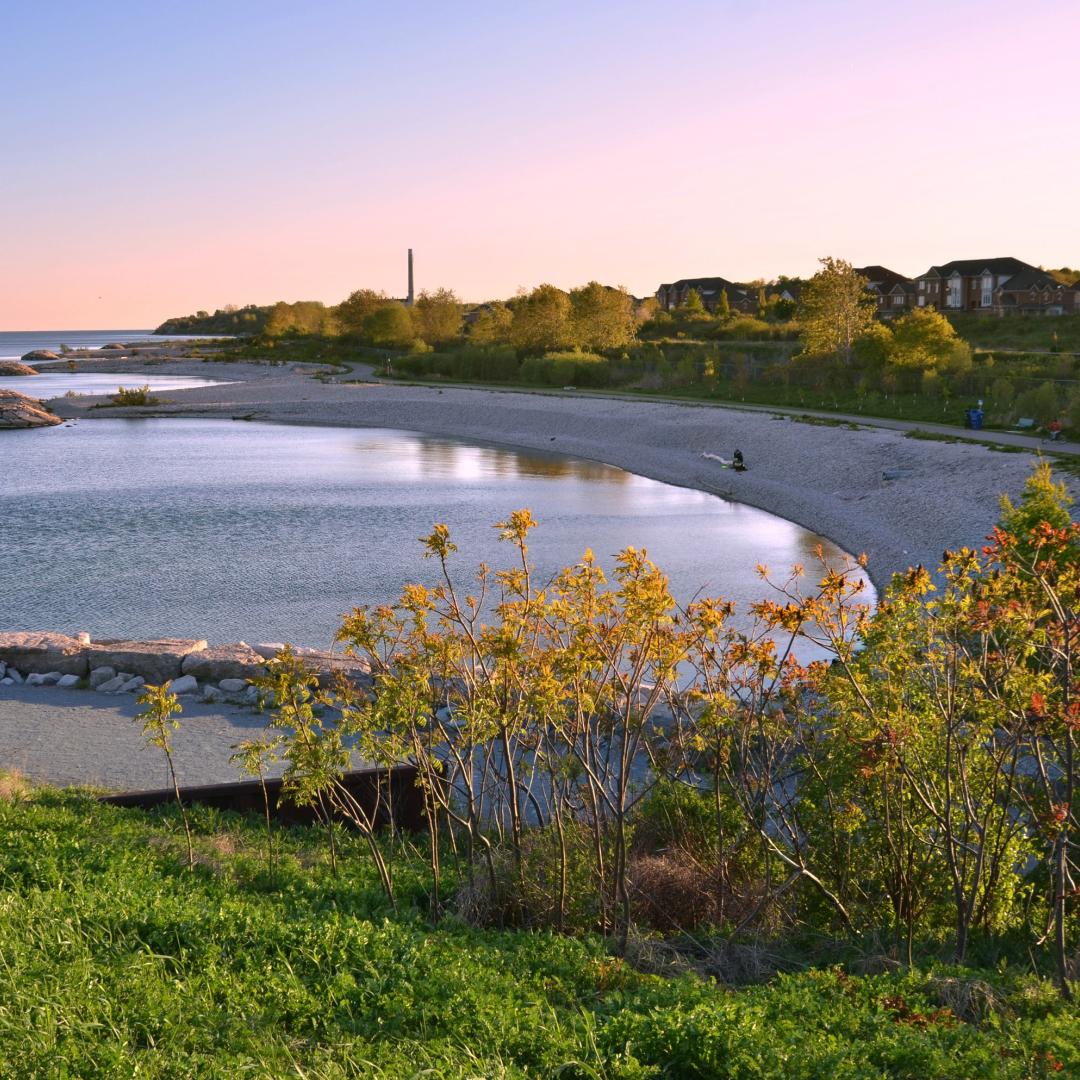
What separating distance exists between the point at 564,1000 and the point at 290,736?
587 cm

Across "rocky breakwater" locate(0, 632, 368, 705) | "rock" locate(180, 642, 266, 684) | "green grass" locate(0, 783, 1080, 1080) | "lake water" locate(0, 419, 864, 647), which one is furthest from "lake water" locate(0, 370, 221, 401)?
"green grass" locate(0, 783, 1080, 1080)

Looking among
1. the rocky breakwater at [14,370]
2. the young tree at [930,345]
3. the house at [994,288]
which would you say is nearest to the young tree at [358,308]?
the rocky breakwater at [14,370]

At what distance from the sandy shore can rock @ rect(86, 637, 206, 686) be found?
1030cm

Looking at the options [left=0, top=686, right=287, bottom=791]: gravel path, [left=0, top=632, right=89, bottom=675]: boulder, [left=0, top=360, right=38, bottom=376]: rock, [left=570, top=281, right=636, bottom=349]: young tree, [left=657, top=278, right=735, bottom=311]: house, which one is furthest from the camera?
[left=657, top=278, right=735, bottom=311]: house

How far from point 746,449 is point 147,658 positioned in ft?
89.4

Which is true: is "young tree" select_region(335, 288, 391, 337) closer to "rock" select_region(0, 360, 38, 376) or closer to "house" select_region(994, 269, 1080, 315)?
"rock" select_region(0, 360, 38, 376)

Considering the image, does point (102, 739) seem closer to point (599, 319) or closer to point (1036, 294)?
point (599, 319)

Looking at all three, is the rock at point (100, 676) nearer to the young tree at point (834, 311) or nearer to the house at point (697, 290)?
the young tree at point (834, 311)

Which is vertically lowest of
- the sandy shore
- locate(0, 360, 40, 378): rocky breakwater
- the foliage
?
the sandy shore

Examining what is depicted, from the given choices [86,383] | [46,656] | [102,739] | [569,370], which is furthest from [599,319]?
[102,739]

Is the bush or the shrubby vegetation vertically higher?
the bush

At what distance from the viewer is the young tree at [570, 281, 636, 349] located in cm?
7188

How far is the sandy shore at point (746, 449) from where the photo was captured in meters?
25.0

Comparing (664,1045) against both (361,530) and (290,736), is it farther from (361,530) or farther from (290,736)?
(361,530)
